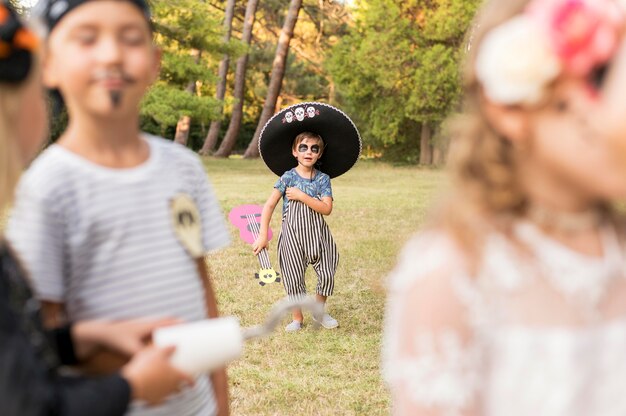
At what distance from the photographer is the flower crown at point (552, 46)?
117 centimetres

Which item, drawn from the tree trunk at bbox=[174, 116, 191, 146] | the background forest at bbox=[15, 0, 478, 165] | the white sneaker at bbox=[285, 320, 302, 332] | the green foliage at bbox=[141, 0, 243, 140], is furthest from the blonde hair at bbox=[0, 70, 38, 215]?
the tree trunk at bbox=[174, 116, 191, 146]

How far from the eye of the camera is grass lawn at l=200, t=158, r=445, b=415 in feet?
14.5

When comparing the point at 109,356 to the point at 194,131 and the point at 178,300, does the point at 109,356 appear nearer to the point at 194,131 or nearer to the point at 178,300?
the point at 178,300

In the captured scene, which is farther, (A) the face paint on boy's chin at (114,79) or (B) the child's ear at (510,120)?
(A) the face paint on boy's chin at (114,79)

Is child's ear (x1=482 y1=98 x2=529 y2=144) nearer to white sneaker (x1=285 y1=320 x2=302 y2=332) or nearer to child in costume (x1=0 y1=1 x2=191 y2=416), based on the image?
child in costume (x1=0 y1=1 x2=191 y2=416)

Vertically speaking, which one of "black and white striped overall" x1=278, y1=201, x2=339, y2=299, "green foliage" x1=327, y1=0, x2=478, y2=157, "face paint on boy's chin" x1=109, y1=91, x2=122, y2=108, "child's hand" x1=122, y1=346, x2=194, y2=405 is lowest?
"black and white striped overall" x1=278, y1=201, x2=339, y2=299

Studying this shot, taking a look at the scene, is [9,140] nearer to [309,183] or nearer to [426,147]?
[309,183]

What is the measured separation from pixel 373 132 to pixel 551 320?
97.9 feet

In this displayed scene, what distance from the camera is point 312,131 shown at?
6.09m

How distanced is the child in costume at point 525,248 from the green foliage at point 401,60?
26276 millimetres

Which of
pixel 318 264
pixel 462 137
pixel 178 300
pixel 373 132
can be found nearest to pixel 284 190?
pixel 318 264

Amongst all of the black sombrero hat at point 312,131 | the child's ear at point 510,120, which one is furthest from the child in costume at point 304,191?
the child's ear at point 510,120

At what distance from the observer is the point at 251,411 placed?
14.0 ft

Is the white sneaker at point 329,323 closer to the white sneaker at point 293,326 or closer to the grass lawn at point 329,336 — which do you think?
the grass lawn at point 329,336
